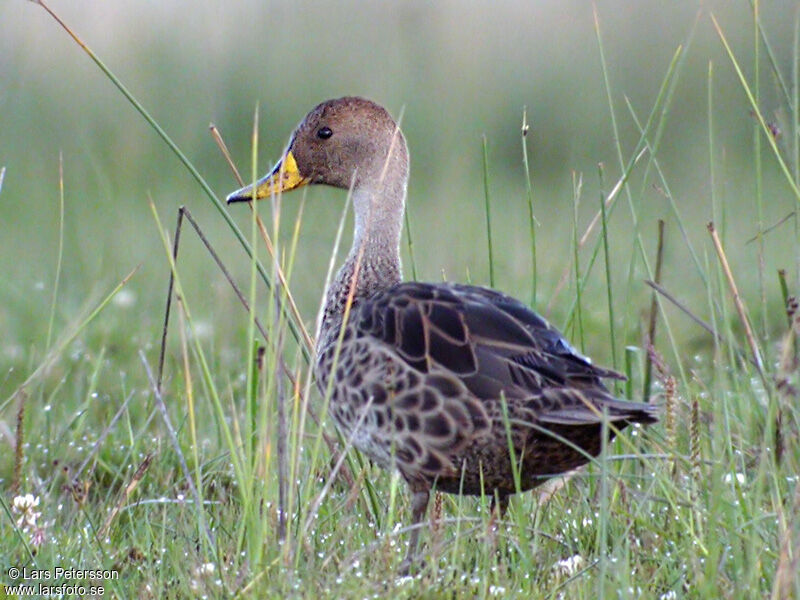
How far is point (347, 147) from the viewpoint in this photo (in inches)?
160

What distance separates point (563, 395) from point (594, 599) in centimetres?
58

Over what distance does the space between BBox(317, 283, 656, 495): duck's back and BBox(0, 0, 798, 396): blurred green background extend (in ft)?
11.9

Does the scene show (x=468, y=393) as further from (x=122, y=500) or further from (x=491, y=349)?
(x=122, y=500)

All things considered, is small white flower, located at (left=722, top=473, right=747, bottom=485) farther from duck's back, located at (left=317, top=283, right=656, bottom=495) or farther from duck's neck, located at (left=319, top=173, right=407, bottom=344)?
duck's neck, located at (left=319, top=173, right=407, bottom=344)

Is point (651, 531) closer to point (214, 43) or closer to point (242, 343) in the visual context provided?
point (242, 343)

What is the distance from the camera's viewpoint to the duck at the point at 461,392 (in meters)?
2.99

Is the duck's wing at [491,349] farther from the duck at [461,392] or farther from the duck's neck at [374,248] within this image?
the duck's neck at [374,248]

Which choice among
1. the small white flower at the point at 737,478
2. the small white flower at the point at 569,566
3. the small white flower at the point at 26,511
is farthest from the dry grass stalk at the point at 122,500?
the small white flower at the point at 737,478

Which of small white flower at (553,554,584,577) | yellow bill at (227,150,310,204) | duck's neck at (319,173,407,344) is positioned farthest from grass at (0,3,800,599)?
yellow bill at (227,150,310,204)

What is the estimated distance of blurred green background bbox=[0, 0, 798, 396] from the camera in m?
7.59

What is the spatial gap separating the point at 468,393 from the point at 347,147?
1.25m

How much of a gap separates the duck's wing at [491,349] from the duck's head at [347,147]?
0.76m

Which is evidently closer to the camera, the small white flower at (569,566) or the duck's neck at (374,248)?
the small white flower at (569,566)

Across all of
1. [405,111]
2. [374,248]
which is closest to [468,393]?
[374,248]
